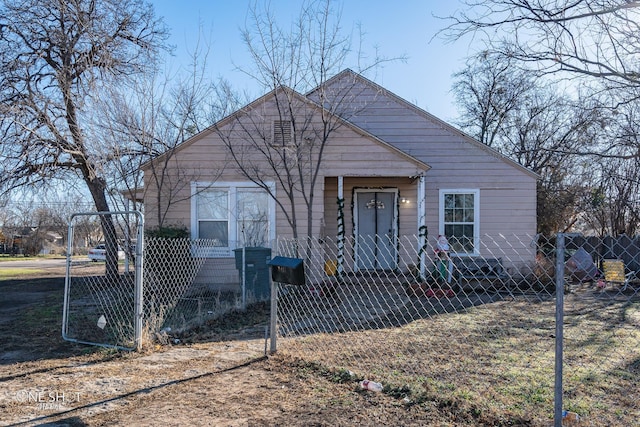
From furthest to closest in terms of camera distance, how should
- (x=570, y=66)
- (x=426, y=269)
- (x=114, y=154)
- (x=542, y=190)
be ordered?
1. (x=542, y=190)
2. (x=426, y=269)
3. (x=114, y=154)
4. (x=570, y=66)

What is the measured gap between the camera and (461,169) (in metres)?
12.6

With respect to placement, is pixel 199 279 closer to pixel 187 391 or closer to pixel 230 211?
pixel 230 211

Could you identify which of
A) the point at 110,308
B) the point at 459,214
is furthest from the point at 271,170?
the point at 459,214

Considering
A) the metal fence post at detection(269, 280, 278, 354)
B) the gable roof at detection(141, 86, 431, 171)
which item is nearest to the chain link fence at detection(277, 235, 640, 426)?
the metal fence post at detection(269, 280, 278, 354)

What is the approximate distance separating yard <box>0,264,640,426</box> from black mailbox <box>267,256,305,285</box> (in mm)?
907

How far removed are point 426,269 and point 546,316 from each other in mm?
3640

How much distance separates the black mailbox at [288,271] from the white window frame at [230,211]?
6.11 meters

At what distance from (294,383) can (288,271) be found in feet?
3.67

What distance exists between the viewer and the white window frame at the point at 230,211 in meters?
11.1

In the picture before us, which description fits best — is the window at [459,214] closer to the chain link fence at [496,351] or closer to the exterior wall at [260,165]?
the exterior wall at [260,165]

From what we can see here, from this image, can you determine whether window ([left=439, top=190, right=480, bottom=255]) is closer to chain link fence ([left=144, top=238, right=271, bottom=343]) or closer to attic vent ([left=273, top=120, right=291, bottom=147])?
attic vent ([left=273, top=120, right=291, bottom=147])

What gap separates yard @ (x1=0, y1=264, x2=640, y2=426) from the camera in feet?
11.9

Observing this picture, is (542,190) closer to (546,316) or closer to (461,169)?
(461,169)

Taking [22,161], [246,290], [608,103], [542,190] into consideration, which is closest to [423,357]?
[608,103]
